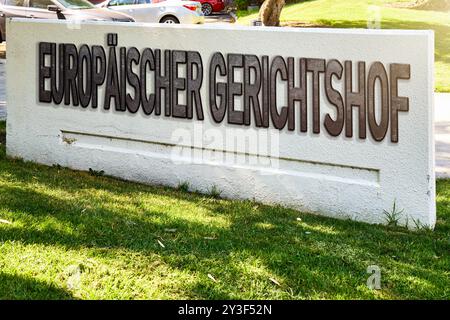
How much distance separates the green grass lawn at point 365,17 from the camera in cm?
2286

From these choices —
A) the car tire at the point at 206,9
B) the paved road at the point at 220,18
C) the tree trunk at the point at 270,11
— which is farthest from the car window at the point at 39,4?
the car tire at the point at 206,9

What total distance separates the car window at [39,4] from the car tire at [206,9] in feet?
51.9

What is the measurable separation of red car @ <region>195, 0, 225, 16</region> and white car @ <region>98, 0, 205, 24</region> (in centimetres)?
1028

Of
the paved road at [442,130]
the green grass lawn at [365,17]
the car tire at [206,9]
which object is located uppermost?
the car tire at [206,9]

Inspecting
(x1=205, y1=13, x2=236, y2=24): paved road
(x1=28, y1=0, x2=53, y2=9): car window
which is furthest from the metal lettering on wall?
(x1=205, y1=13, x2=236, y2=24): paved road

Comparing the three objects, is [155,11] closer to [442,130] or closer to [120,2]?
[120,2]

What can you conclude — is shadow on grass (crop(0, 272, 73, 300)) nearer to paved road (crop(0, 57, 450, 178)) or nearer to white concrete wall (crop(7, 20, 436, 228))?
white concrete wall (crop(7, 20, 436, 228))

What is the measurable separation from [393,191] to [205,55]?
78.9 inches

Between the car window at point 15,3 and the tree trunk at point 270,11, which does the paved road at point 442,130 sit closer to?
the car window at point 15,3

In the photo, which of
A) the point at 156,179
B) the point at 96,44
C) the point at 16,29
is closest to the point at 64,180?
the point at 156,179

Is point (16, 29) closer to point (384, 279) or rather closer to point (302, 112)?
point (302, 112)

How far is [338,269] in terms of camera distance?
5023 millimetres

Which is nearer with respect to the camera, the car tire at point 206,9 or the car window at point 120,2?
the car window at point 120,2

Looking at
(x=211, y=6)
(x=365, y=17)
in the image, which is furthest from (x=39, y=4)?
(x=211, y=6)
